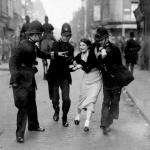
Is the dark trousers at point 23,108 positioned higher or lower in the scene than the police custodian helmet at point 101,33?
lower

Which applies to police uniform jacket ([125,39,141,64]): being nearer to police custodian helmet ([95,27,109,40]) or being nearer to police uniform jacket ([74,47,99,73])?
police uniform jacket ([74,47,99,73])

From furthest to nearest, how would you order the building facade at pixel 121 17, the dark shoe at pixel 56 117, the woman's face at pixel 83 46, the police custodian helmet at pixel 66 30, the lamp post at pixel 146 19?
the building facade at pixel 121 17, the lamp post at pixel 146 19, the dark shoe at pixel 56 117, the police custodian helmet at pixel 66 30, the woman's face at pixel 83 46

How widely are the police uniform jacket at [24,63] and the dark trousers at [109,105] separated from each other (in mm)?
1364

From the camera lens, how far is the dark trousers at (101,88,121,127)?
7.58 metres

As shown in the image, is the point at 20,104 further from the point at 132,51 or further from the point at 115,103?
the point at 132,51

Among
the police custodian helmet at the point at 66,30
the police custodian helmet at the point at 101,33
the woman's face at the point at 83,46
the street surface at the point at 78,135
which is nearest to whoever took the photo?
the street surface at the point at 78,135

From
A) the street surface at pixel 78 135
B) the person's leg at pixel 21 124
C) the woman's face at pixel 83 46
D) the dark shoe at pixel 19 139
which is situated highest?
the woman's face at pixel 83 46

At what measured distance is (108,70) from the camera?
7.48 m

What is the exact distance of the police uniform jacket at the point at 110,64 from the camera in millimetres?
7380

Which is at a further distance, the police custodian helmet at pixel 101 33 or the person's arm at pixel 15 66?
the police custodian helmet at pixel 101 33

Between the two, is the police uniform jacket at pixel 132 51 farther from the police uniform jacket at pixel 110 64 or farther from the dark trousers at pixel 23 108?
the dark trousers at pixel 23 108

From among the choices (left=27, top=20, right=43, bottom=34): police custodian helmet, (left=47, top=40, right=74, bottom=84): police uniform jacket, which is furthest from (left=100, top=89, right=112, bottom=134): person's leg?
(left=27, top=20, right=43, bottom=34): police custodian helmet

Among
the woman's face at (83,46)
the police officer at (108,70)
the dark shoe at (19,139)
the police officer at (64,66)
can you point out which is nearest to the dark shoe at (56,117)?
the police officer at (64,66)

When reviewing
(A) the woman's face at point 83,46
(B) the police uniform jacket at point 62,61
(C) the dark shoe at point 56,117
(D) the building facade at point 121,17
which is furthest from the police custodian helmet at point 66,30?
(D) the building facade at point 121,17
